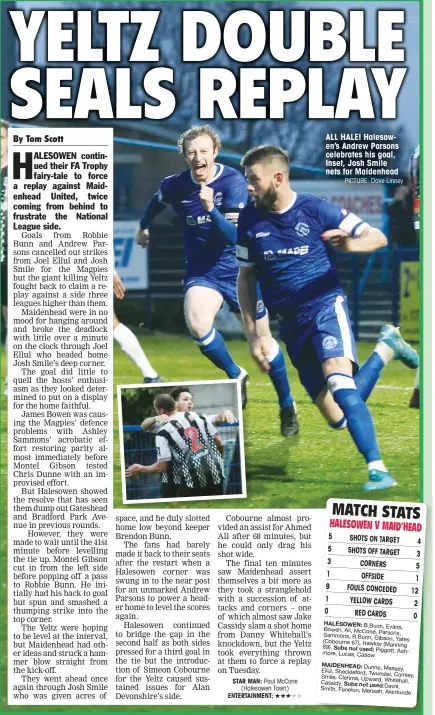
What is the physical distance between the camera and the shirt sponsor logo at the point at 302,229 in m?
6.30

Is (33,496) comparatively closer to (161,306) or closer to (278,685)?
(161,306)

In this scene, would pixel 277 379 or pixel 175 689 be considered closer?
pixel 175 689

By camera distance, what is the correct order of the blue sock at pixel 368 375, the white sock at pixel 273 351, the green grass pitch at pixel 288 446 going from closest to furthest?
the green grass pitch at pixel 288 446
the blue sock at pixel 368 375
the white sock at pixel 273 351

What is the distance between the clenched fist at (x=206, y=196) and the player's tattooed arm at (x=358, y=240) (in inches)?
26.4

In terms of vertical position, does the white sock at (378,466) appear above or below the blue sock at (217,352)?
below

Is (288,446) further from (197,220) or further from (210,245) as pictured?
(197,220)

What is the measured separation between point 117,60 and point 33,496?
7.94 ft

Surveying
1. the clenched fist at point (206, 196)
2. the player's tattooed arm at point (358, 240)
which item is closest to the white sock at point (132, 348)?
the clenched fist at point (206, 196)

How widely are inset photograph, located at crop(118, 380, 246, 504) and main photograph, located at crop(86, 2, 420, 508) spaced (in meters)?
0.07

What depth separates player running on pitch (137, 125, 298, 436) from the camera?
640cm

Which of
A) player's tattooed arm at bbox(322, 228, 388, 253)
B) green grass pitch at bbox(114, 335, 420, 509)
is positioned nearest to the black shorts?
green grass pitch at bbox(114, 335, 420, 509)

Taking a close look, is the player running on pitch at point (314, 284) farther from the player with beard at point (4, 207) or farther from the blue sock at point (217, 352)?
the player with beard at point (4, 207)

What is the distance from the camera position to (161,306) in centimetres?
641

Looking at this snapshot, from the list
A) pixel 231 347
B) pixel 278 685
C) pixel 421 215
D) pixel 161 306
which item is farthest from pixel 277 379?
pixel 278 685
